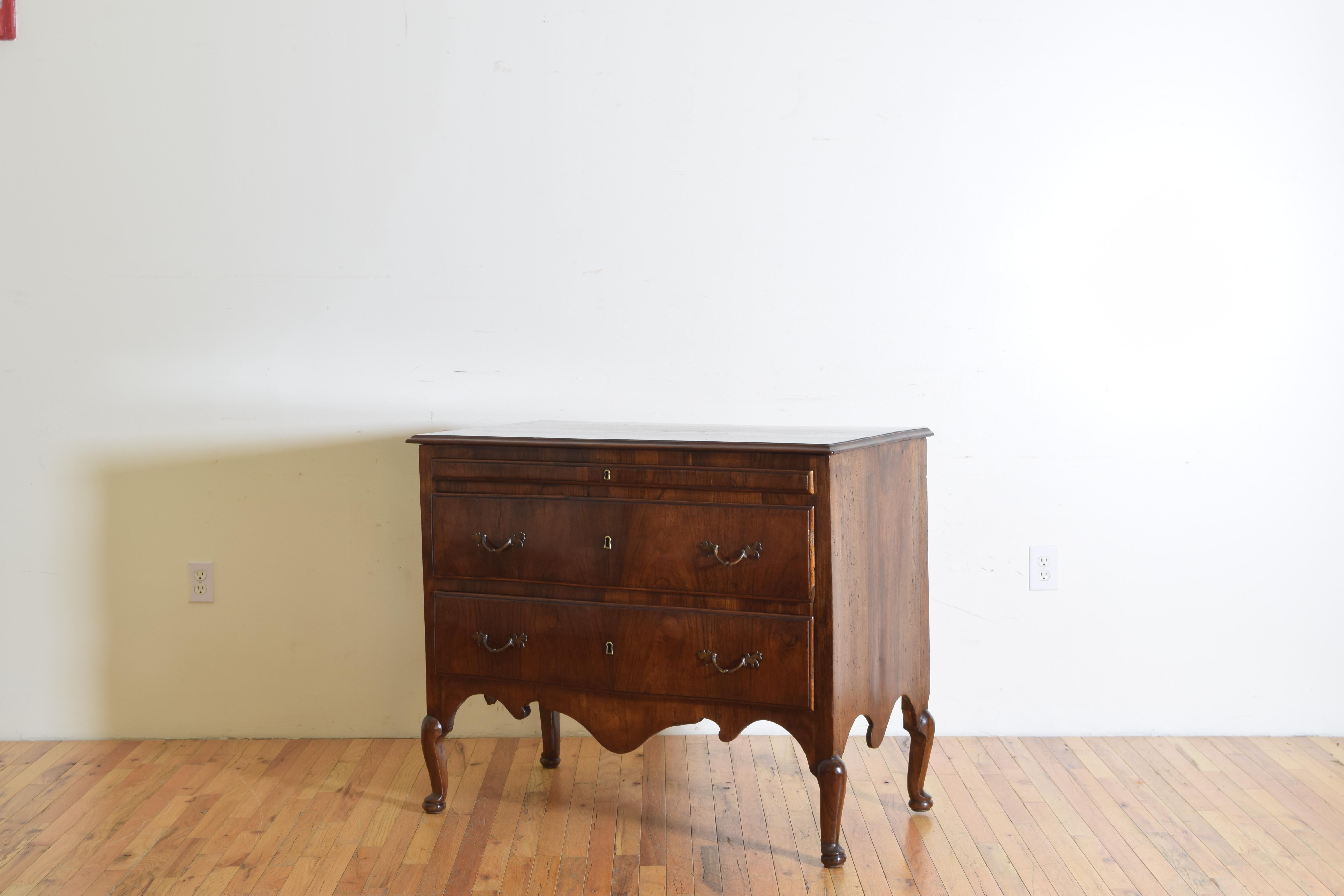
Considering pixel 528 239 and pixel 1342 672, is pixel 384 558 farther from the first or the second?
pixel 1342 672

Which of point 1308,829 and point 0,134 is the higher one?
point 0,134

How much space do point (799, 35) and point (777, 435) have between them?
98 cm

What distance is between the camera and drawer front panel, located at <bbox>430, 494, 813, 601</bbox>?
1.78 meters

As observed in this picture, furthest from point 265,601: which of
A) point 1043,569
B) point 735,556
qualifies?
point 1043,569

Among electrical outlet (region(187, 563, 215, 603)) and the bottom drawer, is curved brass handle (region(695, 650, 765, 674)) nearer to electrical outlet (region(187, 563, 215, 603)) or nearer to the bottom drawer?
the bottom drawer

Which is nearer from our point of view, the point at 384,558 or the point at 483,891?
the point at 483,891

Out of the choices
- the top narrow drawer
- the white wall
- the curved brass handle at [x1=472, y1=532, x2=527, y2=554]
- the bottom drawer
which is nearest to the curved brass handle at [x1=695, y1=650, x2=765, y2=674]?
the bottom drawer

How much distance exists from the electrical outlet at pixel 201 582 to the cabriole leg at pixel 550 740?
0.86 meters

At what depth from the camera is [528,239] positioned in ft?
7.93

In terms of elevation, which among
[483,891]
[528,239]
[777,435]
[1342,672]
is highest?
[528,239]

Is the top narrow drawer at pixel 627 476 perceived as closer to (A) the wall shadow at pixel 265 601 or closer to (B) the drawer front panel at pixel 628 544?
(B) the drawer front panel at pixel 628 544

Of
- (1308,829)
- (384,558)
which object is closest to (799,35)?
(384,558)

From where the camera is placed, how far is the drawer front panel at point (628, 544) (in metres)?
1.78

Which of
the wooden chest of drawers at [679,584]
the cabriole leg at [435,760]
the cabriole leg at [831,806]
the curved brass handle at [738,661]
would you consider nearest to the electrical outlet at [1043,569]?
the wooden chest of drawers at [679,584]
